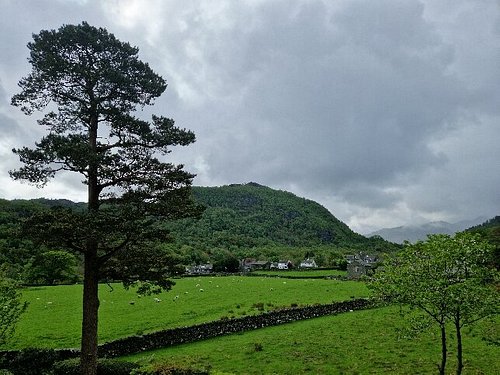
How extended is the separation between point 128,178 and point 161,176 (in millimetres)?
1623

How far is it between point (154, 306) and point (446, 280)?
35935 mm

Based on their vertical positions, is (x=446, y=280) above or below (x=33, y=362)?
above

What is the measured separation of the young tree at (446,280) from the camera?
16.1m

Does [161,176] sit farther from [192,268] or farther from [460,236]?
[192,268]

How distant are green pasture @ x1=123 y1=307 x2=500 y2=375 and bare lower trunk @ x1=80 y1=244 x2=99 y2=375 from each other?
110 inches

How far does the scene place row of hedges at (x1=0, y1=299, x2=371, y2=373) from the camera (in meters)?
24.1

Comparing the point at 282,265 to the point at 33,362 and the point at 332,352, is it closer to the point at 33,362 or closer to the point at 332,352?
the point at 332,352

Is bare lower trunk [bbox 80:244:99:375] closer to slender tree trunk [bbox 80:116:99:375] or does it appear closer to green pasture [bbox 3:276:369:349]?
slender tree trunk [bbox 80:116:99:375]

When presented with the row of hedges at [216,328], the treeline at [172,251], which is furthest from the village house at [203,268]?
the row of hedges at [216,328]

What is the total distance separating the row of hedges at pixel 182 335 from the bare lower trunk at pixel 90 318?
706 centimetres

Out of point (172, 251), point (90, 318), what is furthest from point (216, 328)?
point (172, 251)

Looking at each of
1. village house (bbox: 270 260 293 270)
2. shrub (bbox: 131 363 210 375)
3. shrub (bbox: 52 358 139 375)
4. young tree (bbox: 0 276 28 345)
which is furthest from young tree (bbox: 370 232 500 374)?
village house (bbox: 270 260 293 270)

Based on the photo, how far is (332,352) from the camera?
25.9 m

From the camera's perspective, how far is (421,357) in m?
23.9
